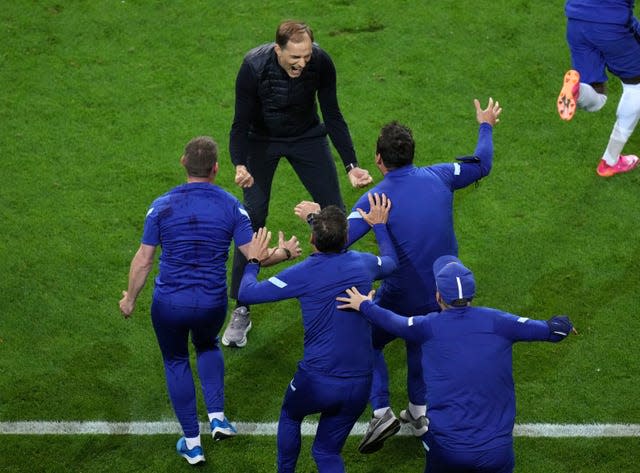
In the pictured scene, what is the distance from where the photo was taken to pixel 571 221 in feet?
32.4

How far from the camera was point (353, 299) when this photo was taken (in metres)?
6.48

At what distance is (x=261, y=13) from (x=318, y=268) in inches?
264

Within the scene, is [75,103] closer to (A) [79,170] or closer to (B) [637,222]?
(A) [79,170]

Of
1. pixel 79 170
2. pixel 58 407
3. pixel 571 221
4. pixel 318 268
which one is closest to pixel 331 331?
pixel 318 268

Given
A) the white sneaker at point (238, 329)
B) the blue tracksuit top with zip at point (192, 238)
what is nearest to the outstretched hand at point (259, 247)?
the blue tracksuit top with zip at point (192, 238)

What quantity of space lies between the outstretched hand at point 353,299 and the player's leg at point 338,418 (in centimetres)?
45

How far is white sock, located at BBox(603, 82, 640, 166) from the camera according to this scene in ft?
33.1

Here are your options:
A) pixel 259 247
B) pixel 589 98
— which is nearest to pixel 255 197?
pixel 259 247

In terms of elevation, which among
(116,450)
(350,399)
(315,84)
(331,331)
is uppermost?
(315,84)

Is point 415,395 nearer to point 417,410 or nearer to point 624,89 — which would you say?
point 417,410

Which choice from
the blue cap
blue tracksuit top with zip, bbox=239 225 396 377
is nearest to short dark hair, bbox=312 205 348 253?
blue tracksuit top with zip, bbox=239 225 396 377

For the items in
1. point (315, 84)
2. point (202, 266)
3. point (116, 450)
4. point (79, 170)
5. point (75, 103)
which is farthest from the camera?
point (75, 103)

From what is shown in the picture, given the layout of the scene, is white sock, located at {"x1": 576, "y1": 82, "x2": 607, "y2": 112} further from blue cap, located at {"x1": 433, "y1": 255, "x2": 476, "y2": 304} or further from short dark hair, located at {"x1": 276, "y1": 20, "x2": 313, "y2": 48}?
blue cap, located at {"x1": 433, "y1": 255, "x2": 476, "y2": 304}

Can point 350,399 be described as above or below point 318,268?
below
